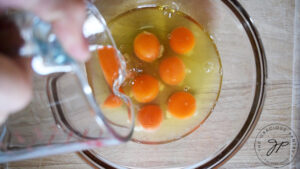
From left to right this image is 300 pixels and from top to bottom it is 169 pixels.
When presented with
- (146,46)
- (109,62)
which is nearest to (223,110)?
(146,46)

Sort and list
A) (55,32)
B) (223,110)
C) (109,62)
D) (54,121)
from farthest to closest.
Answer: (223,110)
(109,62)
(54,121)
(55,32)

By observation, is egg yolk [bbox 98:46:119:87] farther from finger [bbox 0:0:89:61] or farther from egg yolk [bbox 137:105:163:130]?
finger [bbox 0:0:89:61]

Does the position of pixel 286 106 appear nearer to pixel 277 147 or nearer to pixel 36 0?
pixel 277 147

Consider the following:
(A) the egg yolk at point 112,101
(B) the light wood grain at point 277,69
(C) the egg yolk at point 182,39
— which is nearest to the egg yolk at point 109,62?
(A) the egg yolk at point 112,101

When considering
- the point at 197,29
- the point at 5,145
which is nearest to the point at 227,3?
the point at 197,29

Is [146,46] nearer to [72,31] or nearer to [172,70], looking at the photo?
[172,70]

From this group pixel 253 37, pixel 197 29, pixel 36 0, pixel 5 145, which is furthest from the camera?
pixel 197 29
